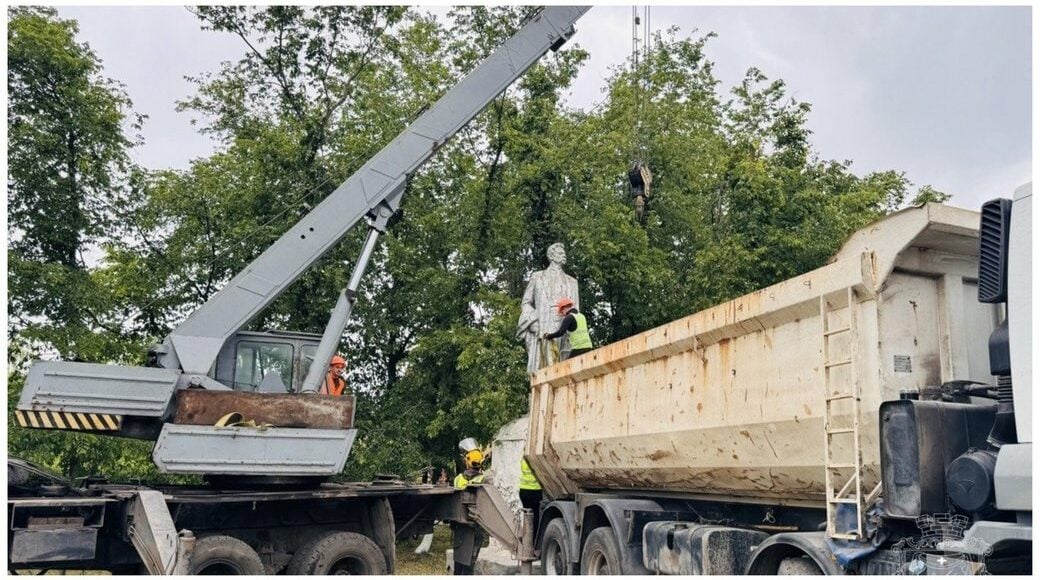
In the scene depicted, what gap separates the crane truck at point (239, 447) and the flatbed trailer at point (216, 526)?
0.02 metres

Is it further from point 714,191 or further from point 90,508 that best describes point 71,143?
point 714,191

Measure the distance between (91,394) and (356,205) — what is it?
3.72 m

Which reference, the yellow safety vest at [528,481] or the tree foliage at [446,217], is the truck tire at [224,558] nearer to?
the yellow safety vest at [528,481]

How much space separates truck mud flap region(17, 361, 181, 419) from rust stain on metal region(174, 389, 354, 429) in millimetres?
246

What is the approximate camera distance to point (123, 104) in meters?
17.5

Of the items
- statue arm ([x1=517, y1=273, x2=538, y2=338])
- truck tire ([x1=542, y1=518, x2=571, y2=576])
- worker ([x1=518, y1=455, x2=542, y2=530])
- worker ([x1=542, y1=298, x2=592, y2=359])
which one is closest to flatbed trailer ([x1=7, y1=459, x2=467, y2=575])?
worker ([x1=518, y1=455, x2=542, y2=530])

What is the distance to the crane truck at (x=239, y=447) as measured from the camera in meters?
8.77

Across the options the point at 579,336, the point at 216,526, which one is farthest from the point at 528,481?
the point at 216,526

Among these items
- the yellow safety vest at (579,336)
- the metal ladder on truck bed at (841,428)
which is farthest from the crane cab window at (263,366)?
the metal ladder on truck bed at (841,428)

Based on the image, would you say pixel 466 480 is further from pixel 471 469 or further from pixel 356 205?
pixel 356 205

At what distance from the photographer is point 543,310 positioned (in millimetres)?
13242

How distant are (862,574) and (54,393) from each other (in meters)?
7.46

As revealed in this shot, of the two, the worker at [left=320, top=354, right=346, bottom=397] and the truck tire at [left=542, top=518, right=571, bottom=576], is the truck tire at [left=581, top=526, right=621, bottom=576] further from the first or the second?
the worker at [left=320, top=354, right=346, bottom=397]

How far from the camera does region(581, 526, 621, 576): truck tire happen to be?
8.48 m
